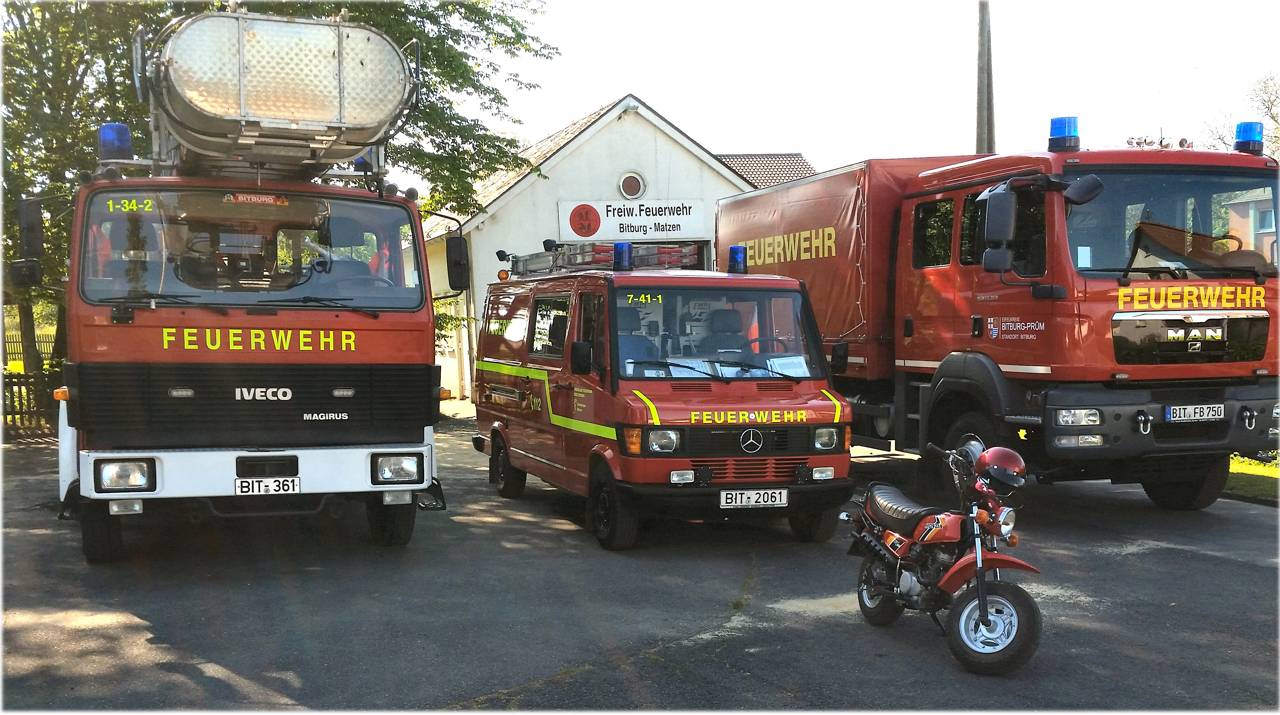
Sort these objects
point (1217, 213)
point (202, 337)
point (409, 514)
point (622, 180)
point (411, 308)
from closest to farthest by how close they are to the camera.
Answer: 1. point (202, 337)
2. point (411, 308)
3. point (409, 514)
4. point (1217, 213)
5. point (622, 180)

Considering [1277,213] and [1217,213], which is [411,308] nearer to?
[1217,213]

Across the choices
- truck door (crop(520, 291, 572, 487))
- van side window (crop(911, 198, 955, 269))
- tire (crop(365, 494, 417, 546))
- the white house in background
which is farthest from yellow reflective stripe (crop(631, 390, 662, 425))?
the white house in background

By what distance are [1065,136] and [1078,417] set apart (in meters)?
2.32

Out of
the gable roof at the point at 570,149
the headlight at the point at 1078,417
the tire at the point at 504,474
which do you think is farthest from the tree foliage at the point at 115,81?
the headlight at the point at 1078,417

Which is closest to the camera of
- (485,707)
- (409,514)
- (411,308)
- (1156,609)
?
(485,707)

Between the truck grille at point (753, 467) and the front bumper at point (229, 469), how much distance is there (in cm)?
210

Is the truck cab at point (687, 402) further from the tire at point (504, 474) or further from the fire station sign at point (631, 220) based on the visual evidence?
the fire station sign at point (631, 220)

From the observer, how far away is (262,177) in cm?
838

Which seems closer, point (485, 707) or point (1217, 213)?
point (485, 707)

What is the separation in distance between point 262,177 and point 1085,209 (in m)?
6.34

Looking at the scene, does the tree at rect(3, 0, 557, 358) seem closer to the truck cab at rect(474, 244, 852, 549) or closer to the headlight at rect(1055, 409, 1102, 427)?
the truck cab at rect(474, 244, 852, 549)

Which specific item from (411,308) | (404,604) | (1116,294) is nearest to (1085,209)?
(1116,294)

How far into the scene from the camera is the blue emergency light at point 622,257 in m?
9.95

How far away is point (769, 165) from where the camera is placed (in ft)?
152
